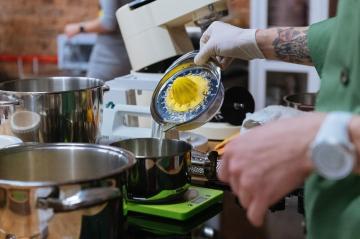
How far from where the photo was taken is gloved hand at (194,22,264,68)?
3.95ft

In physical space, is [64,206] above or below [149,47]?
below

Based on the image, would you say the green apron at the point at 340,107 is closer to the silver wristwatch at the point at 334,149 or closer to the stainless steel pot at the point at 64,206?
the silver wristwatch at the point at 334,149

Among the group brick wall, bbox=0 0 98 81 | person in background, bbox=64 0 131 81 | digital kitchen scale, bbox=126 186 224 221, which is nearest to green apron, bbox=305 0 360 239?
digital kitchen scale, bbox=126 186 224 221

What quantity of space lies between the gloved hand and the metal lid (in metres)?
0.02

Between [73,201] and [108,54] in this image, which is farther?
[108,54]

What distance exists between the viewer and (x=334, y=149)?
2.16 ft

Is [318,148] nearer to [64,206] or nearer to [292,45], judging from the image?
[64,206]

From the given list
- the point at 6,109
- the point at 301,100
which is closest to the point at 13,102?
the point at 6,109

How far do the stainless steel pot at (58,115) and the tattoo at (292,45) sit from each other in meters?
0.37

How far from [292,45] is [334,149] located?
1.66 ft

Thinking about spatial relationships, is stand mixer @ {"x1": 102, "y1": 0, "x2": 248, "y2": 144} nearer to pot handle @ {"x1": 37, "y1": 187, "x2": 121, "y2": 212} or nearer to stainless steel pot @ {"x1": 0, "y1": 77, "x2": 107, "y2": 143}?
stainless steel pot @ {"x1": 0, "y1": 77, "x2": 107, "y2": 143}

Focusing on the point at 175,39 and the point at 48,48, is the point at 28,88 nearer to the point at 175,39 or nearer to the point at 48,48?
the point at 175,39

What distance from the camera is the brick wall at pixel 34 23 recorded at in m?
3.90

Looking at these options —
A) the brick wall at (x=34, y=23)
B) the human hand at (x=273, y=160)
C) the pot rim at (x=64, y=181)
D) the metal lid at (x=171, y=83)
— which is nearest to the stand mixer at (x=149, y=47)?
the metal lid at (x=171, y=83)
